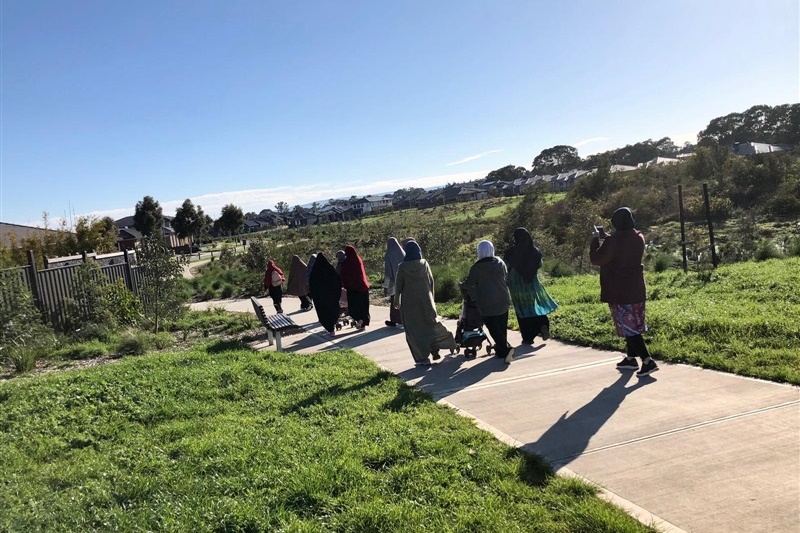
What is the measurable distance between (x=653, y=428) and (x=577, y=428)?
0.61 m

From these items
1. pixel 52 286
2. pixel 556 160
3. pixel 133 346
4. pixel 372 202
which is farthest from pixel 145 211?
pixel 556 160

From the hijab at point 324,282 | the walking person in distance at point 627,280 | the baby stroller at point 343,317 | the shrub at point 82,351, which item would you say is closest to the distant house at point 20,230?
the shrub at point 82,351

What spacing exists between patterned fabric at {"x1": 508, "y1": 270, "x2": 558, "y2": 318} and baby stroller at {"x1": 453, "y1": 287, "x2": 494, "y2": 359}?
684mm

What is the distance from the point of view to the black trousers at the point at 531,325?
336 inches

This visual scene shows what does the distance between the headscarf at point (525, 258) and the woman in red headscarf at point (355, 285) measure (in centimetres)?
364

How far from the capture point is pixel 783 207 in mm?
27406

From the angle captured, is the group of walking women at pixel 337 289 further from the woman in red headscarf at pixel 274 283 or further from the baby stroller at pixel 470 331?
the woman in red headscarf at pixel 274 283

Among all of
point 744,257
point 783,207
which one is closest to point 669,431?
point 744,257

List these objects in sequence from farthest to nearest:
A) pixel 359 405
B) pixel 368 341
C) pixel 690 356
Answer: pixel 368 341 → pixel 690 356 → pixel 359 405

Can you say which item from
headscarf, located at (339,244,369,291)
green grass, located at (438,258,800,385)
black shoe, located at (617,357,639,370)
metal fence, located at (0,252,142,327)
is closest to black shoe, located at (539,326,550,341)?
green grass, located at (438,258,800,385)

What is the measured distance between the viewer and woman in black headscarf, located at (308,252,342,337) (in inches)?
441

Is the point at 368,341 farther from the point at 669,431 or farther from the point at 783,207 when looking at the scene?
the point at 783,207

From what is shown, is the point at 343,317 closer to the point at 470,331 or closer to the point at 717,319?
the point at 470,331

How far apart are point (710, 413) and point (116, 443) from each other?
5485 mm
